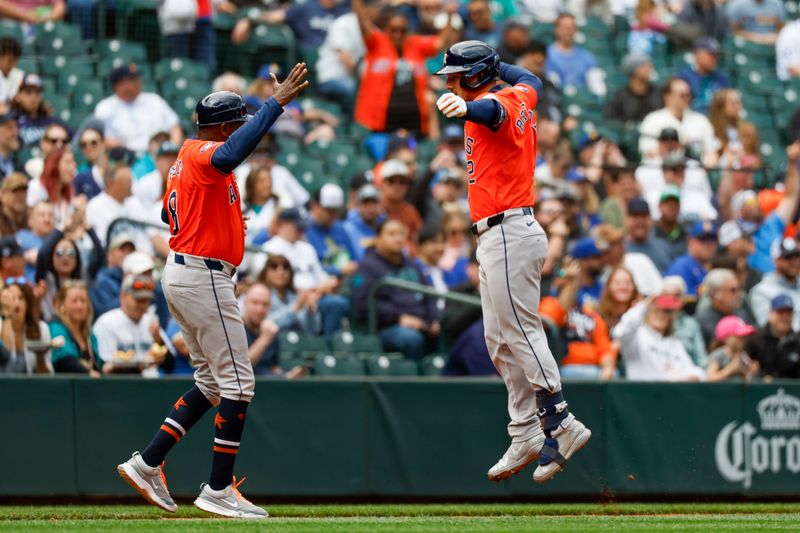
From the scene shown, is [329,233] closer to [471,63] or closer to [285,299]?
[285,299]

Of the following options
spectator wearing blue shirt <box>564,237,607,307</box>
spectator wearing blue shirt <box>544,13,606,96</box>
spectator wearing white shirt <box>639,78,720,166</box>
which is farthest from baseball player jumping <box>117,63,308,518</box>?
spectator wearing blue shirt <box>544,13,606,96</box>

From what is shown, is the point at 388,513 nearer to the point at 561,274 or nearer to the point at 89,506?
the point at 89,506

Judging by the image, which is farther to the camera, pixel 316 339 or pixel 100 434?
pixel 316 339

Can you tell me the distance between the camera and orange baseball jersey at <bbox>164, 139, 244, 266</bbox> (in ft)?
23.7

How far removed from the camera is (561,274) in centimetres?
1138

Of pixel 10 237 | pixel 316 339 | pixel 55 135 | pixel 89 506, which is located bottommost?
pixel 89 506

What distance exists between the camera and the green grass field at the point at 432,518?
6.90 m

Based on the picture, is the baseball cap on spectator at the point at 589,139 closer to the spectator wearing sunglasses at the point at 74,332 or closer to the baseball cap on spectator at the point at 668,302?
the baseball cap on spectator at the point at 668,302

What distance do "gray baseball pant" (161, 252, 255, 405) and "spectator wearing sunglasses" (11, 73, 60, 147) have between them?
4.95m

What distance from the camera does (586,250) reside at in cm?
1112

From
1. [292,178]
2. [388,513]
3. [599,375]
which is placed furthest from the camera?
[292,178]

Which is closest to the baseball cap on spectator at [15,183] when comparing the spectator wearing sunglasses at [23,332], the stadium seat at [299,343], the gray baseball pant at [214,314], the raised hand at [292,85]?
the spectator wearing sunglasses at [23,332]

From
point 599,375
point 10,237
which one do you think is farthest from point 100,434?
point 599,375

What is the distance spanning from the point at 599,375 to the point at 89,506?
3.94 metres
